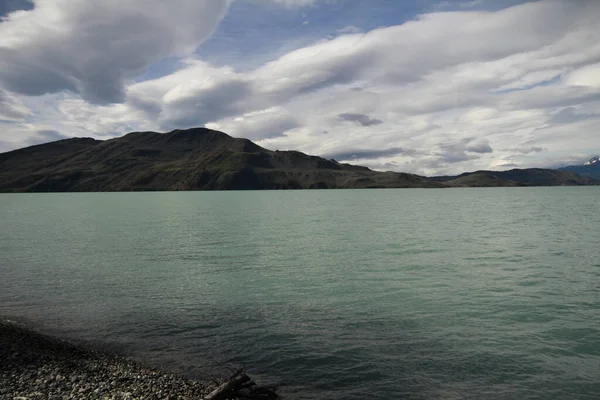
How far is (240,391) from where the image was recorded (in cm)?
1571

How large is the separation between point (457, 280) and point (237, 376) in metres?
26.6

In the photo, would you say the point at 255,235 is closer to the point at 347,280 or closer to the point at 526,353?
the point at 347,280

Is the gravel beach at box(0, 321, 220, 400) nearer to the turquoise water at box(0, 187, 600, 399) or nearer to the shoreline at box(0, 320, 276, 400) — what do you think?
the shoreline at box(0, 320, 276, 400)

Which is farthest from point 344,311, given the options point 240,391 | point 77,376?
point 77,376

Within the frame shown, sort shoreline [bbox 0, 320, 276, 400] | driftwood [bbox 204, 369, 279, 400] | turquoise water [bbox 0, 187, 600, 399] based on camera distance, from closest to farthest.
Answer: driftwood [bbox 204, 369, 279, 400]
shoreline [bbox 0, 320, 276, 400]
turquoise water [bbox 0, 187, 600, 399]

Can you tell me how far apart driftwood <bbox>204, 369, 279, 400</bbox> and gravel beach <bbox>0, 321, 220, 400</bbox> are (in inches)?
43.7

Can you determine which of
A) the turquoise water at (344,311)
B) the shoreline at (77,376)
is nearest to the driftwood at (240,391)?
the shoreline at (77,376)

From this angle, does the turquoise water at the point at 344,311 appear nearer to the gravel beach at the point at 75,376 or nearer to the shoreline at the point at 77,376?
the shoreline at the point at 77,376

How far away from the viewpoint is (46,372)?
1792cm

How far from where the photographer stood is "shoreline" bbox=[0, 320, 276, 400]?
15.7 metres

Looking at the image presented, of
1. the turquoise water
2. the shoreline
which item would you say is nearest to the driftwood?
the shoreline

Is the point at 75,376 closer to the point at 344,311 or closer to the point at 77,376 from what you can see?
the point at 77,376

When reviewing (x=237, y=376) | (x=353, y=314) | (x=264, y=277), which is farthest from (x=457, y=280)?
(x=237, y=376)

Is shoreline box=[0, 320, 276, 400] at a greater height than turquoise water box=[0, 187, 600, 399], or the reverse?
shoreline box=[0, 320, 276, 400]
